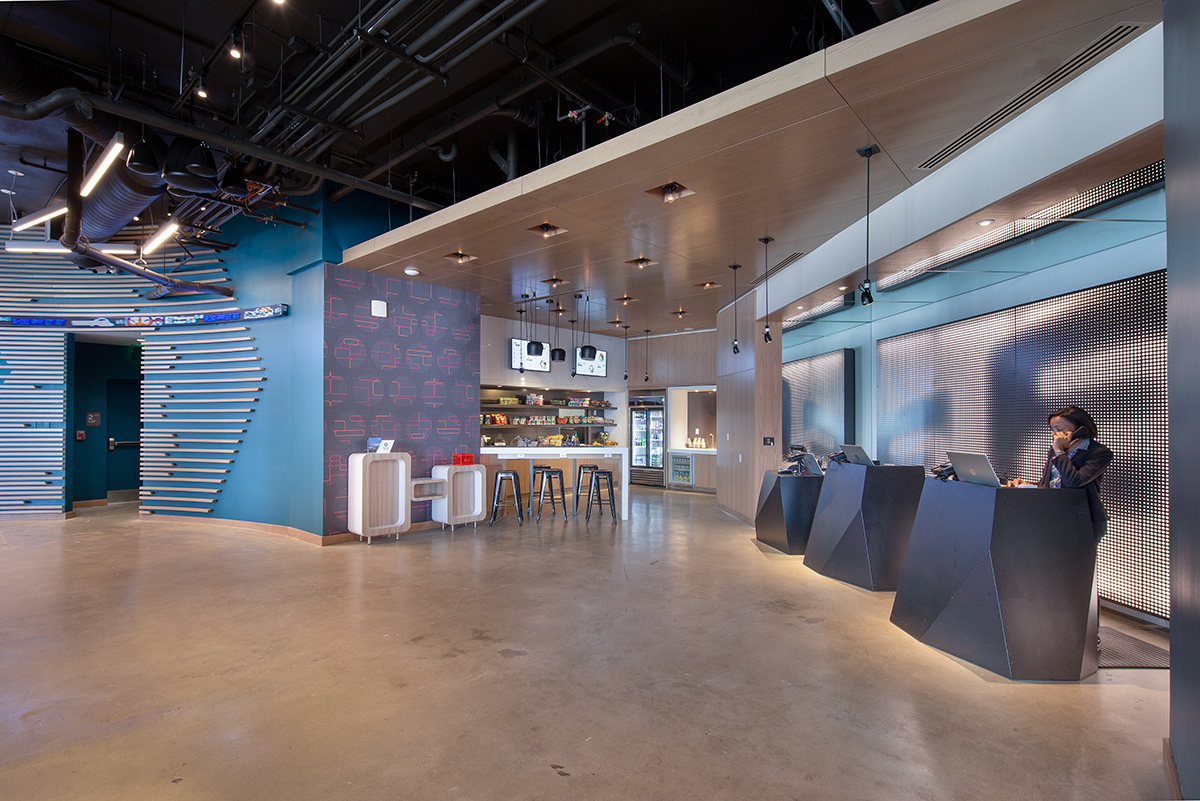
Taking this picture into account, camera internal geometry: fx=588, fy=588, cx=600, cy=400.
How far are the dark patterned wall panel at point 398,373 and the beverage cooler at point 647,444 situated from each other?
5.70m

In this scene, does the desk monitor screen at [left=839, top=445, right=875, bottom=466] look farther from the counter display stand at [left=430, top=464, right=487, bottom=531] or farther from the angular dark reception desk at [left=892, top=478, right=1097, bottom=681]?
the counter display stand at [left=430, top=464, right=487, bottom=531]

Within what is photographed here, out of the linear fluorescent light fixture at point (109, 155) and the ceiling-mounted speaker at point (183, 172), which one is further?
the ceiling-mounted speaker at point (183, 172)

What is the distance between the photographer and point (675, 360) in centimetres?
1318

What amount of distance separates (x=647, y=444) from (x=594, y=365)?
229 cm

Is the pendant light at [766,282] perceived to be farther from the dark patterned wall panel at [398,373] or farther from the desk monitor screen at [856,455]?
the dark patterned wall panel at [398,373]

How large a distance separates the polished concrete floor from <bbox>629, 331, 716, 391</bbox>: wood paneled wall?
7.43 metres

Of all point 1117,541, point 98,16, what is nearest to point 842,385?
point 1117,541

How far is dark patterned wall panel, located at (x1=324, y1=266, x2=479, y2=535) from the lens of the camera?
743 centimetres

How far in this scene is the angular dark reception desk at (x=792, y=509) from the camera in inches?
263

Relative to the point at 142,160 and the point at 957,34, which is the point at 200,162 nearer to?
the point at 142,160

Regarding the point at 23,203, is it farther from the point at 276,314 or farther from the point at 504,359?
the point at 504,359

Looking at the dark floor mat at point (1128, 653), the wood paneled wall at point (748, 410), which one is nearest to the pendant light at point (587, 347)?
the wood paneled wall at point (748, 410)

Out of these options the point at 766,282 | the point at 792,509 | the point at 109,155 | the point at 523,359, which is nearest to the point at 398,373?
the point at 109,155

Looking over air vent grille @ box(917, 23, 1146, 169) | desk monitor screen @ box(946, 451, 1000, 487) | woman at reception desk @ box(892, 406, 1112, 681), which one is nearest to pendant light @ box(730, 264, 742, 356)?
air vent grille @ box(917, 23, 1146, 169)
